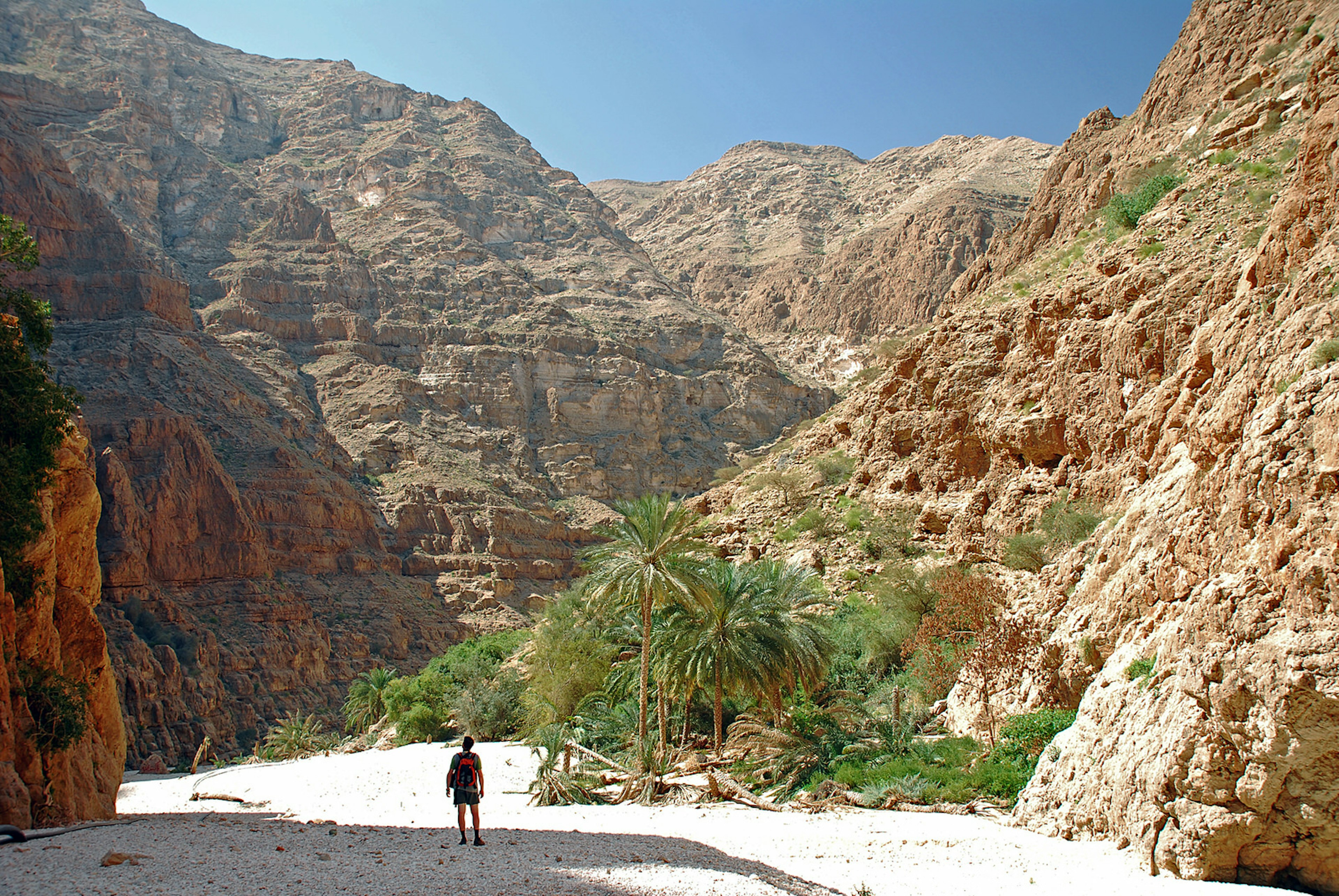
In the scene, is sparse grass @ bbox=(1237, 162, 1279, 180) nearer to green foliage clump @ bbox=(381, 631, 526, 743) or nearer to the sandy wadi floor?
the sandy wadi floor

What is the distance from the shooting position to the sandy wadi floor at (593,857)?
7.70 metres

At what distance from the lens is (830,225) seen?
134 metres

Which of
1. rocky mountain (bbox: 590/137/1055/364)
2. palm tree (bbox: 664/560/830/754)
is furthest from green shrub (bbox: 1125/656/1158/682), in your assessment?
rocky mountain (bbox: 590/137/1055/364)

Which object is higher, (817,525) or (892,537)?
(817,525)

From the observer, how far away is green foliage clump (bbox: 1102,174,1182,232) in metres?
25.5

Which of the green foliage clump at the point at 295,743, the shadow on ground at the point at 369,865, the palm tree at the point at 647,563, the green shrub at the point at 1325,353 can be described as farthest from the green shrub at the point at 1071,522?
the green foliage clump at the point at 295,743

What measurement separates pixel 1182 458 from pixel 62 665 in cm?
1832

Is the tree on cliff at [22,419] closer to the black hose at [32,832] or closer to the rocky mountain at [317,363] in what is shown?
the black hose at [32,832]

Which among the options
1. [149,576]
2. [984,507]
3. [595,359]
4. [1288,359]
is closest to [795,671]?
[984,507]

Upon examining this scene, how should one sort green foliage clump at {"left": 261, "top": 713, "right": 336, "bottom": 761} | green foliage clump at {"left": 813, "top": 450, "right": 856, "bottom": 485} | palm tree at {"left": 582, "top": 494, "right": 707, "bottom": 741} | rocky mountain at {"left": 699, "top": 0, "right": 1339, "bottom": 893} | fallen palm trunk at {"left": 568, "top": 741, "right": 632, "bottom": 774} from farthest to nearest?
green foliage clump at {"left": 261, "top": 713, "right": 336, "bottom": 761}, green foliage clump at {"left": 813, "top": 450, "right": 856, "bottom": 485}, palm tree at {"left": 582, "top": 494, "right": 707, "bottom": 741}, fallen palm trunk at {"left": 568, "top": 741, "right": 632, "bottom": 774}, rocky mountain at {"left": 699, "top": 0, "right": 1339, "bottom": 893}

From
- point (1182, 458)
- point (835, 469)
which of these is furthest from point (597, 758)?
point (835, 469)

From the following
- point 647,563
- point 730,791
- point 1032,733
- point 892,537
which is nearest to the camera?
point 1032,733

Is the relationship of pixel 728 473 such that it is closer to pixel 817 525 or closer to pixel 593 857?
pixel 817 525

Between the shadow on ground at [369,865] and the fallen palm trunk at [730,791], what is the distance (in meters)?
3.65
